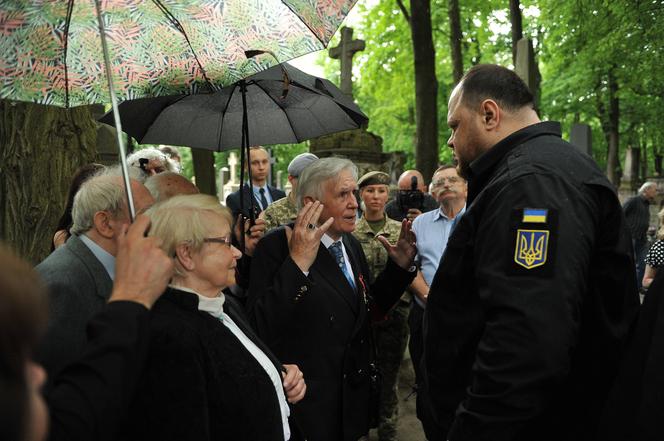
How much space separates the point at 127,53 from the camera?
2096 mm

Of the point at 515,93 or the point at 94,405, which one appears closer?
the point at 94,405

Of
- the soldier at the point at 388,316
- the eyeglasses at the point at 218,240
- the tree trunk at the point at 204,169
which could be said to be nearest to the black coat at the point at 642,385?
the eyeglasses at the point at 218,240

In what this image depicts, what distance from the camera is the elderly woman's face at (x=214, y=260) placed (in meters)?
2.15

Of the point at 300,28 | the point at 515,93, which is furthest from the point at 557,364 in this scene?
the point at 300,28

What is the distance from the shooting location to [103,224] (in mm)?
2213

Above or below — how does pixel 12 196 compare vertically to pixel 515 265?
above

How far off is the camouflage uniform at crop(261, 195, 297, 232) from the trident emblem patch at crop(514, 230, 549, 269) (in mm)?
3419

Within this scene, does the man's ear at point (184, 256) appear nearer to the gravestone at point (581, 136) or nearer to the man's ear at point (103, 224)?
the man's ear at point (103, 224)

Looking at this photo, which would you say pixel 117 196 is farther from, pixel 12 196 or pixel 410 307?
pixel 410 307

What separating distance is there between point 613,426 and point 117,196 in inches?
71.8

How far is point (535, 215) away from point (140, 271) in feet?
3.84

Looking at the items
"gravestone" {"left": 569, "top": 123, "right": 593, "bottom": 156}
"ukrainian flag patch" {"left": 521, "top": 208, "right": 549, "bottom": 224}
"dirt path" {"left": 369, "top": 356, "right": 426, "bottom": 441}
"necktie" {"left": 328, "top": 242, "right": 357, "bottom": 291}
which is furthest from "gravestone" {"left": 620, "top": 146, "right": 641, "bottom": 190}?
"ukrainian flag patch" {"left": 521, "top": 208, "right": 549, "bottom": 224}

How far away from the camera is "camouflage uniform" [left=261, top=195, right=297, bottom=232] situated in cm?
513

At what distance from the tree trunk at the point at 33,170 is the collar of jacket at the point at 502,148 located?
2575 mm
